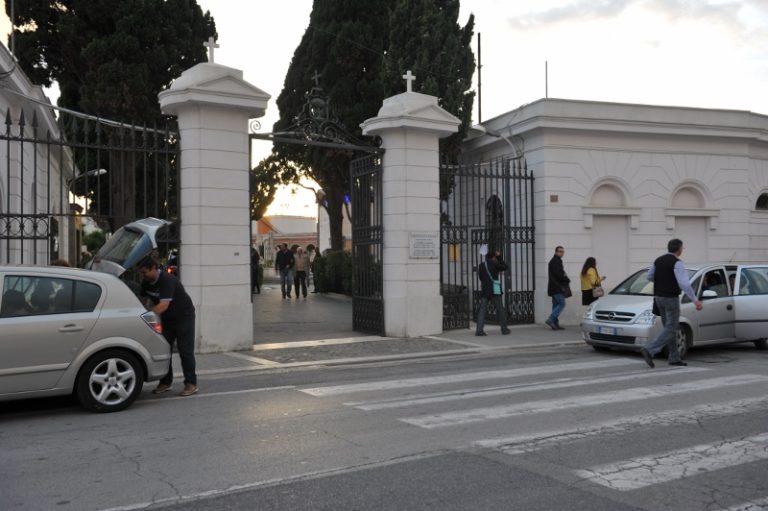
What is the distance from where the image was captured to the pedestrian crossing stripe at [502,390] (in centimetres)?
774

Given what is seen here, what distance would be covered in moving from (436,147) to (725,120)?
8.30 meters

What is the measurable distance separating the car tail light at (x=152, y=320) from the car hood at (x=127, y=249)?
137cm

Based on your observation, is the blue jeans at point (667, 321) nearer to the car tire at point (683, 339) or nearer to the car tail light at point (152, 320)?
the car tire at point (683, 339)

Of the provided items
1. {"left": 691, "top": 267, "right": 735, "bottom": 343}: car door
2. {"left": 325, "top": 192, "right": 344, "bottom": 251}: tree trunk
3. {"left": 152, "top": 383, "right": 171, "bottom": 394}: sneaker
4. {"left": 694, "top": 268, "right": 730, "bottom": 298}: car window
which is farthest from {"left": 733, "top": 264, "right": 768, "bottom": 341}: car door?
{"left": 325, "top": 192, "right": 344, "bottom": 251}: tree trunk

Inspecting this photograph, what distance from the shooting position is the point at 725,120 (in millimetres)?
17844

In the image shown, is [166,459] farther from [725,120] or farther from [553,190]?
[725,120]

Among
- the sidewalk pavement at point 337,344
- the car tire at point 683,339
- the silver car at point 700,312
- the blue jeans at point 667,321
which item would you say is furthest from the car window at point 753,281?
the sidewalk pavement at point 337,344

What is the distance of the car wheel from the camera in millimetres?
7148

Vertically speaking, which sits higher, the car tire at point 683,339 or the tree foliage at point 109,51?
the tree foliage at point 109,51

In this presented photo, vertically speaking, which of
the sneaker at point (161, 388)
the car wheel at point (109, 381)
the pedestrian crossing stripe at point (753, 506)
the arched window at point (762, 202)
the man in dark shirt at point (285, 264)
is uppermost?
the arched window at point (762, 202)

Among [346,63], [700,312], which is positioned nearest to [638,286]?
[700,312]

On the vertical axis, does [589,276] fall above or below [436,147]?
below

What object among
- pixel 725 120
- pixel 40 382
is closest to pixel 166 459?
pixel 40 382

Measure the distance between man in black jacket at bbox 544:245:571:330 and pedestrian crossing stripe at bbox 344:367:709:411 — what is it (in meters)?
5.12
